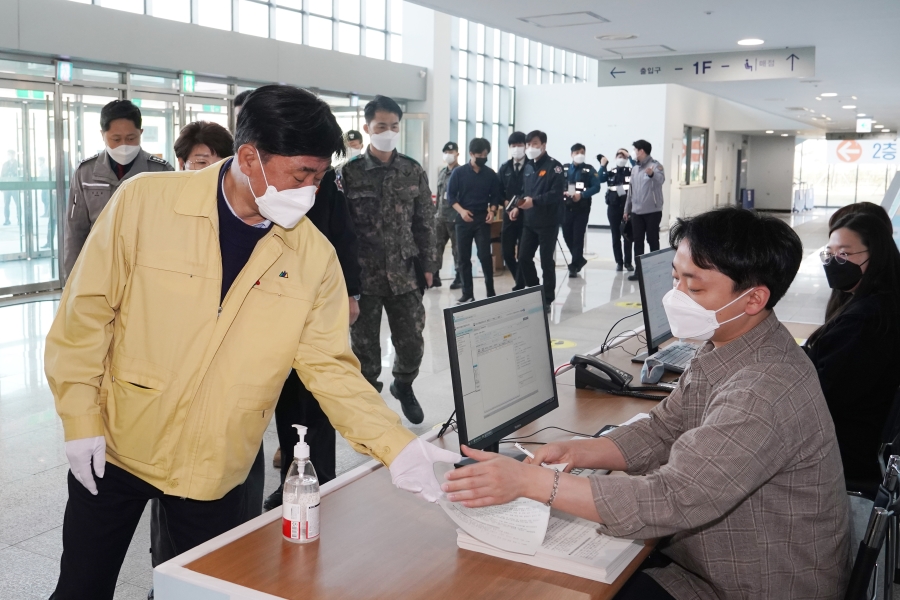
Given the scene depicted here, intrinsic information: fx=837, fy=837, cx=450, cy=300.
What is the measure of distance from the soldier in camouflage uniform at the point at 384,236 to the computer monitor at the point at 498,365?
2.03 metres

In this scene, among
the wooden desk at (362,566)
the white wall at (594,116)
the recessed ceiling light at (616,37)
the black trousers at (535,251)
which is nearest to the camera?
the wooden desk at (362,566)

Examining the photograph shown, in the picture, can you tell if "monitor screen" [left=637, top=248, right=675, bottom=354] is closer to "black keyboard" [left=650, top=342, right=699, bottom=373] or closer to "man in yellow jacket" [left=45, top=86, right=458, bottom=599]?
"black keyboard" [left=650, top=342, right=699, bottom=373]

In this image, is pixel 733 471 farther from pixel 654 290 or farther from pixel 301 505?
pixel 654 290

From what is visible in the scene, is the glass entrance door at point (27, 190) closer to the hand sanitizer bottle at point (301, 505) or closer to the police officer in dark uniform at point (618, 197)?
the police officer in dark uniform at point (618, 197)

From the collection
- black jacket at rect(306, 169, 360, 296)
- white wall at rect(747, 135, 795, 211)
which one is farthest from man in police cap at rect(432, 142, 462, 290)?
white wall at rect(747, 135, 795, 211)

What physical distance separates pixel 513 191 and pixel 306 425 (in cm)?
590

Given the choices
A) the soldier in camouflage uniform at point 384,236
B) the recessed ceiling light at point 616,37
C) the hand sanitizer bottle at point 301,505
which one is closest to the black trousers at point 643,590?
the hand sanitizer bottle at point 301,505

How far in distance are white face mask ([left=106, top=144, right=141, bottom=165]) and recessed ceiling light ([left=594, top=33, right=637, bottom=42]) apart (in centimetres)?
449

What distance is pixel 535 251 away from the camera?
828 cm

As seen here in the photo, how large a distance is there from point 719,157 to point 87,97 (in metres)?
20.3

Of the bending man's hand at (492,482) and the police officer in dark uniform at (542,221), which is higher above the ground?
the police officer in dark uniform at (542,221)

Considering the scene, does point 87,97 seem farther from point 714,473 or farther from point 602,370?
point 714,473

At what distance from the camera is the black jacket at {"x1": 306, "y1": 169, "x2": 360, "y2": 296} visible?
132 inches

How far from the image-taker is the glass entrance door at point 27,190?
838cm
